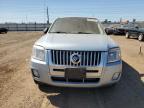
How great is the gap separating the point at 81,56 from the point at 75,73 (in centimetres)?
35

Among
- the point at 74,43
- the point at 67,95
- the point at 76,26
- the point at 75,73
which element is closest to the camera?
the point at 75,73

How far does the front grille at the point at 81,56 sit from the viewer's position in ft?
15.1

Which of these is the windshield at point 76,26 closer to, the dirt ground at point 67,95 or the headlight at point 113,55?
the headlight at point 113,55

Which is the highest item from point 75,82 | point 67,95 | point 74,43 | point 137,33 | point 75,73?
point 74,43

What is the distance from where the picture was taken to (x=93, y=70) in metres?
4.59

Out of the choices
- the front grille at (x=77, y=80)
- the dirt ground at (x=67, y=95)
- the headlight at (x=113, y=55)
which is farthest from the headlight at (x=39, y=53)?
the headlight at (x=113, y=55)

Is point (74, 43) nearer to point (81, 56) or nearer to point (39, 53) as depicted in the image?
point (81, 56)

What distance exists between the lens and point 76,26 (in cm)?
654

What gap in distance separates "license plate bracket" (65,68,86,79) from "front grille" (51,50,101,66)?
106mm

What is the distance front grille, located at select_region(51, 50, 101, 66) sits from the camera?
15.1 ft

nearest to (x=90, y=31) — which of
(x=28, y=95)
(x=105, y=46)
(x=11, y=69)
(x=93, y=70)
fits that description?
(x=105, y=46)

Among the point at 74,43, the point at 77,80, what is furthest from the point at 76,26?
the point at 77,80

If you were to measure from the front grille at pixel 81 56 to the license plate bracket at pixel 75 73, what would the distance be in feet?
0.35

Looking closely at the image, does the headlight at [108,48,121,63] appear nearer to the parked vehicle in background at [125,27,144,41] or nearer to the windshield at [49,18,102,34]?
the windshield at [49,18,102,34]
